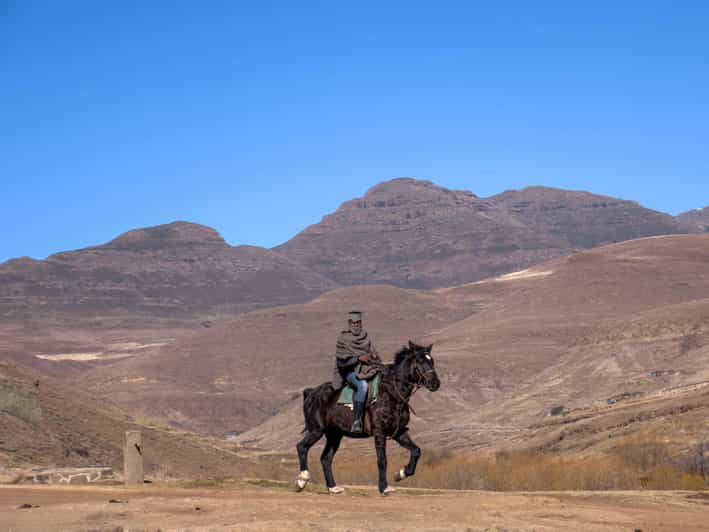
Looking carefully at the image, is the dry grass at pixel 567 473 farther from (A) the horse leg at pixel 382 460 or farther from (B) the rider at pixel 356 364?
(B) the rider at pixel 356 364

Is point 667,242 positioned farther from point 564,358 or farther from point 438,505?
point 438,505

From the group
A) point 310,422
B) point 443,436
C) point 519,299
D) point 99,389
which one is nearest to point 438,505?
point 310,422

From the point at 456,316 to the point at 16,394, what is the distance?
11935 centimetres

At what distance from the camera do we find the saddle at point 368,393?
1709 cm

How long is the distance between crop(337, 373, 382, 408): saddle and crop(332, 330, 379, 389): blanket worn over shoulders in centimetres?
10

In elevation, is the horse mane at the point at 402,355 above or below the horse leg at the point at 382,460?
above

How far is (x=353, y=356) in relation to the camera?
56.4ft

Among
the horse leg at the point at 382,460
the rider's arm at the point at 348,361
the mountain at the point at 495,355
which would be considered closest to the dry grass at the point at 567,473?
the mountain at the point at 495,355

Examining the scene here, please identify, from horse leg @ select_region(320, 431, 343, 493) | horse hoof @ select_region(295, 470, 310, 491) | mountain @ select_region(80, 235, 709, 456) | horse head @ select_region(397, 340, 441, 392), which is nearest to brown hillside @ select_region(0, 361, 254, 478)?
horse hoof @ select_region(295, 470, 310, 491)

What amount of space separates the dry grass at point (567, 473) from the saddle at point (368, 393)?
8.39 m

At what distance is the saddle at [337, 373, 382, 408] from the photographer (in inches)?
673

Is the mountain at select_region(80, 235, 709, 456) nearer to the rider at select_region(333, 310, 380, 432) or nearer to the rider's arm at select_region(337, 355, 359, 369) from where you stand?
the rider at select_region(333, 310, 380, 432)

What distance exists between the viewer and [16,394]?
111 ft

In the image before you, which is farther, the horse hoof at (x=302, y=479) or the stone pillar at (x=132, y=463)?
the stone pillar at (x=132, y=463)
